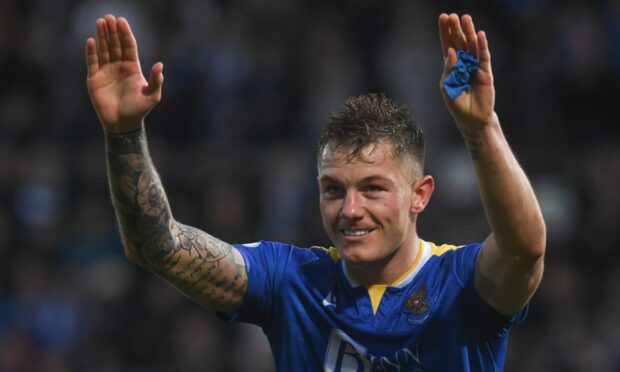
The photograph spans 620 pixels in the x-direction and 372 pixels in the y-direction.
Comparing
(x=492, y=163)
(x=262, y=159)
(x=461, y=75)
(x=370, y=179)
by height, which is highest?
(x=461, y=75)

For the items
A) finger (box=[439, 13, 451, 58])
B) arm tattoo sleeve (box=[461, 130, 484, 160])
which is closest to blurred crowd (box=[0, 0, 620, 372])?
arm tattoo sleeve (box=[461, 130, 484, 160])

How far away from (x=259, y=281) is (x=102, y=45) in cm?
125

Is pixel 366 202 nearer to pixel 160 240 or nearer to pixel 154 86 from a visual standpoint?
pixel 160 240

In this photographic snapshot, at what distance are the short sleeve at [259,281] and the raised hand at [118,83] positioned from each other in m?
0.87

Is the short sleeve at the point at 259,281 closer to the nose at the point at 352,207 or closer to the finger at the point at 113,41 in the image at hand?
the nose at the point at 352,207

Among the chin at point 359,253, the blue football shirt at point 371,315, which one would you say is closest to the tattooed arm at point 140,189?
the blue football shirt at point 371,315

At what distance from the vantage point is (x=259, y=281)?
215 inches

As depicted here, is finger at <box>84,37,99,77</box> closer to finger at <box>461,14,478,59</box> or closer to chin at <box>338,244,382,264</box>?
chin at <box>338,244,382,264</box>

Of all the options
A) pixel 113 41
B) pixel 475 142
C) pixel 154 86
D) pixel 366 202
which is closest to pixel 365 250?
pixel 366 202

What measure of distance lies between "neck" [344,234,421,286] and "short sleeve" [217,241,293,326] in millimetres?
334

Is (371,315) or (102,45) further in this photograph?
(371,315)

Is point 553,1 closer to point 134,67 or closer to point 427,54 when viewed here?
point 427,54

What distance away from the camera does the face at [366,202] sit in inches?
205

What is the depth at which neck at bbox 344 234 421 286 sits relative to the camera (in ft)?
17.7
